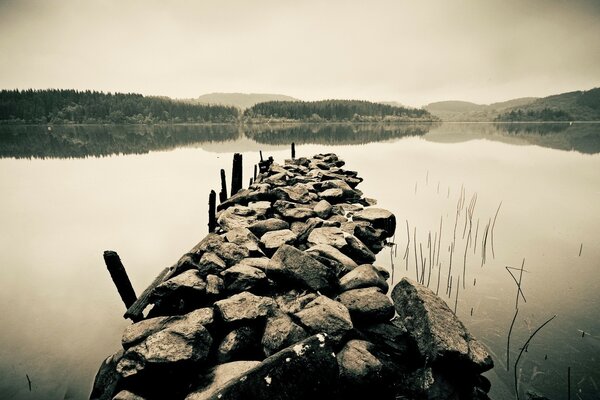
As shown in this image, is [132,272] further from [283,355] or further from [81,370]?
[283,355]

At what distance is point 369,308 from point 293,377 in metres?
2.17

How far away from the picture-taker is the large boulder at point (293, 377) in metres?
2.22

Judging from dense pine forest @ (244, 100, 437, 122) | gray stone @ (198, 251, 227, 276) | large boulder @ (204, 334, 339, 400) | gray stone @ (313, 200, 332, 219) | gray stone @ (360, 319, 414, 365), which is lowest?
gray stone @ (360, 319, 414, 365)

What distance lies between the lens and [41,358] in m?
4.62

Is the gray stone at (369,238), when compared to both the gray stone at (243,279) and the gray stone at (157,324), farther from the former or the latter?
the gray stone at (157,324)

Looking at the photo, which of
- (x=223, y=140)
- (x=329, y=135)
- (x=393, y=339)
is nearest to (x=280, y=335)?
(x=393, y=339)

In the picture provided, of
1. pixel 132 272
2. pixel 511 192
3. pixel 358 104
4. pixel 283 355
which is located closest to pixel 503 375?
pixel 283 355

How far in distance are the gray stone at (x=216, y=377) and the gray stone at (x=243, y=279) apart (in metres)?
1.36

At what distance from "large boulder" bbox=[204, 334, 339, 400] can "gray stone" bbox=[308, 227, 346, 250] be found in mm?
4054

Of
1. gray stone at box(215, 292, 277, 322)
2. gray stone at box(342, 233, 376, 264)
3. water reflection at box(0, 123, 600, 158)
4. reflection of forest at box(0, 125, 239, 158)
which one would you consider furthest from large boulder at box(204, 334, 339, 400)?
reflection of forest at box(0, 125, 239, 158)

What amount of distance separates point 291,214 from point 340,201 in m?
4.05

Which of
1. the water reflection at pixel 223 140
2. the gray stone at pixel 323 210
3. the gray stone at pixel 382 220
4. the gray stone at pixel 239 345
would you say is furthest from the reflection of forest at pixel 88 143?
the gray stone at pixel 239 345

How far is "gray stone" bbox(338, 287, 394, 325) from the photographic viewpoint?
13.7 ft

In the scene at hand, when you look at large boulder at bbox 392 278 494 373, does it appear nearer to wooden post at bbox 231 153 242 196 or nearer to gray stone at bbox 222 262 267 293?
gray stone at bbox 222 262 267 293
